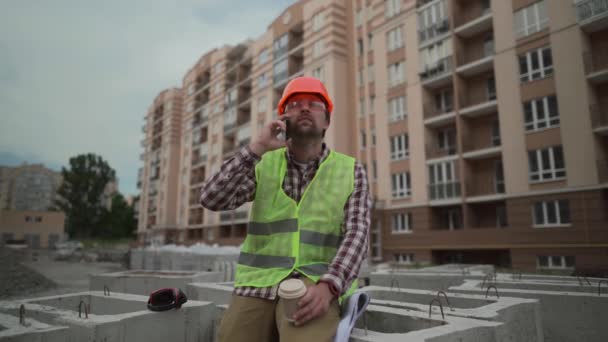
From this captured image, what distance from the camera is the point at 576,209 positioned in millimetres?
17438

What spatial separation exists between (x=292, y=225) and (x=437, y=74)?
950 inches

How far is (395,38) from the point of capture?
2702cm

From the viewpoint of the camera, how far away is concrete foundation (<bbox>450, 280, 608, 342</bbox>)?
4629mm

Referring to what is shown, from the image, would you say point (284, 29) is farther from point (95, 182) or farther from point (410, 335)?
point (95, 182)

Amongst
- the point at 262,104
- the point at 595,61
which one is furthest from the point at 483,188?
the point at 262,104

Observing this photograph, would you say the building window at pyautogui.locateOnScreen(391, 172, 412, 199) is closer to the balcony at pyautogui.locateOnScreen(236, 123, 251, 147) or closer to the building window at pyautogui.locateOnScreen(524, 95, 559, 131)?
the building window at pyautogui.locateOnScreen(524, 95, 559, 131)

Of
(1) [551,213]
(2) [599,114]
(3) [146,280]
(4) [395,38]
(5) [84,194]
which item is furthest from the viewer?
(5) [84,194]

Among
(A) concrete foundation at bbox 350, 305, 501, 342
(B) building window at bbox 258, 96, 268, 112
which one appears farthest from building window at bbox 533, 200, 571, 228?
(B) building window at bbox 258, 96, 268, 112

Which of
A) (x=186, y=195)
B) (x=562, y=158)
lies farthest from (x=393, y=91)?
(x=186, y=195)

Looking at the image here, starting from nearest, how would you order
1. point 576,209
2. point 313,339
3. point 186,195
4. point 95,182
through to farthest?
point 313,339 < point 576,209 < point 186,195 < point 95,182

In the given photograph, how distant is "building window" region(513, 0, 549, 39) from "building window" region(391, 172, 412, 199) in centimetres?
991

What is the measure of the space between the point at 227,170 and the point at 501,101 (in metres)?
21.9

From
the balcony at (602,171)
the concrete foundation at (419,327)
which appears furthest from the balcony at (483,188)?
the concrete foundation at (419,327)

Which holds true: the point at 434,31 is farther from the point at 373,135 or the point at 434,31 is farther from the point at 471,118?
the point at 373,135
